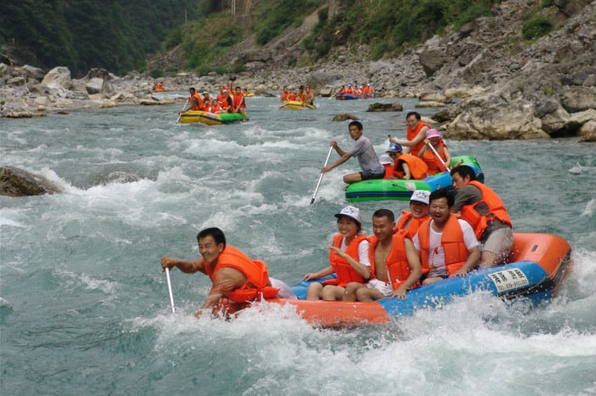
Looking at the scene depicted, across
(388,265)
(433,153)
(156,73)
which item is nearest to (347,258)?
(388,265)

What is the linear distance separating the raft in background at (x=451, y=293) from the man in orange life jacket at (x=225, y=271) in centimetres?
20

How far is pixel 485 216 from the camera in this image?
5.88m

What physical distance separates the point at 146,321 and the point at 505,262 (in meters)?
3.14

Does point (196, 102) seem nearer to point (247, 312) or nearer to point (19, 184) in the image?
point (19, 184)

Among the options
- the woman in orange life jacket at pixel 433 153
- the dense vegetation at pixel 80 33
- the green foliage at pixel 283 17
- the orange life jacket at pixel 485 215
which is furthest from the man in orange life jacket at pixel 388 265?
the dense vegetation at pixel 80 33

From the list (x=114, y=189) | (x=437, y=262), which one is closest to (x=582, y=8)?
(x=114, y=189)

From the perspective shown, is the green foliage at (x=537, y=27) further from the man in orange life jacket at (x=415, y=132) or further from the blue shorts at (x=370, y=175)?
the blue shorts at (x=370, y=175)

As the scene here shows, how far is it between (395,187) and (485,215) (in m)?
3.53

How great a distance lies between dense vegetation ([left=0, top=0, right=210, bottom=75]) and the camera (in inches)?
2062

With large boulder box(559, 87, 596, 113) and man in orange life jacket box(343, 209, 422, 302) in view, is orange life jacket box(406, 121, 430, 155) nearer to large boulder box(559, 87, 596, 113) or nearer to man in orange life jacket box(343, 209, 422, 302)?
man in orange life jacket box(343, 209, 422, 302)

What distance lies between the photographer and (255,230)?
8453mm

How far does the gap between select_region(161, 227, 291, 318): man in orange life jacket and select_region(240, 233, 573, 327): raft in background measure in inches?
7.7

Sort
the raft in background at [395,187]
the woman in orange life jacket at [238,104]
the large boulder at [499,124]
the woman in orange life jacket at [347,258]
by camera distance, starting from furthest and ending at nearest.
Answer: the woman in orange life jacket at [238,104] → the large boulder at [499,124] → the raft in background at [395,187] → the woman in orange life jacket at [347,258]

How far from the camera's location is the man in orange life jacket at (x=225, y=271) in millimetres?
4859
